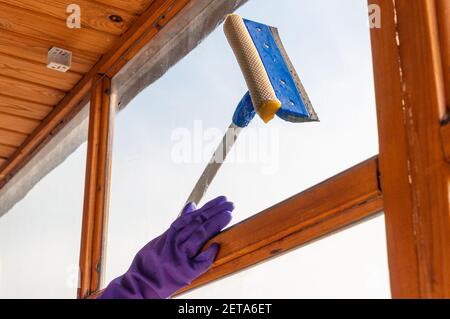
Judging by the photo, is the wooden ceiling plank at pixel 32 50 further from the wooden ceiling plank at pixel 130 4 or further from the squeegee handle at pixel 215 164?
the squeegee handle at pixel 215 164

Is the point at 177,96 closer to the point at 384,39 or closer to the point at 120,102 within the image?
the point at 120,102

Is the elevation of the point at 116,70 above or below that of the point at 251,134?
above

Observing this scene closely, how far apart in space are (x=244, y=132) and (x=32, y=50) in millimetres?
989

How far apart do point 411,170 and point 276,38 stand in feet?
1.86

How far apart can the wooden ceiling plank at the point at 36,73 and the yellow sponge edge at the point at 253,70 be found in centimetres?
110

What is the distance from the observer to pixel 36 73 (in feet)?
7.96

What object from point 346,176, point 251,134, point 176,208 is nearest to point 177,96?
point 176,208

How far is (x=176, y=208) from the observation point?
1.87m

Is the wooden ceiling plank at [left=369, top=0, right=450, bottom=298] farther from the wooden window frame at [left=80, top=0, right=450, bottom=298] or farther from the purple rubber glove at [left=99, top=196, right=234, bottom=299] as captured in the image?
the purple rubber glove at [left=99, top=196, right=234, bottom=299]

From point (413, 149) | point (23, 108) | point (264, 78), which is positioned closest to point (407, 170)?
point (413, 149)

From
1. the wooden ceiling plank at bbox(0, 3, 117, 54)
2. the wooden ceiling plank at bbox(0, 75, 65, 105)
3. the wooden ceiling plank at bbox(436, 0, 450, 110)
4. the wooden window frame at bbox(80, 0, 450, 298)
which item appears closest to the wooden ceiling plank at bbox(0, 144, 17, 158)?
the wooden ceiling plank at bbox(0, 75, 65, 105)

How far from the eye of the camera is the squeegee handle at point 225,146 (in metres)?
1.51

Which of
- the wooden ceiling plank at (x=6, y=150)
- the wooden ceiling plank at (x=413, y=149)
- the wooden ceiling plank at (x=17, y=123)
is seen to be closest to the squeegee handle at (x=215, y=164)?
the wooden ceiling plank at (x=413, y=149)

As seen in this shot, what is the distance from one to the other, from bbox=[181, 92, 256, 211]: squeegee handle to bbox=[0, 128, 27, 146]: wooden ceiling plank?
1.32m
